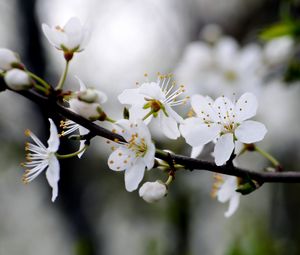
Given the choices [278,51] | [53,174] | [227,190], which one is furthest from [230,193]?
[278,51]

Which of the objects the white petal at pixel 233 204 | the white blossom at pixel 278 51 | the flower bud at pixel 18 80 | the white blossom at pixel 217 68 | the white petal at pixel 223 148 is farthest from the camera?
the white blossom at pixel 217 68

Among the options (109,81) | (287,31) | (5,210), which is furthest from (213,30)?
(5,210)

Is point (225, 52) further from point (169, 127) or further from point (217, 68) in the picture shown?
point (169, 127)

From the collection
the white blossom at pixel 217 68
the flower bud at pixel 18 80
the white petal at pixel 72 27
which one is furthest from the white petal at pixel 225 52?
the flower bud at pixel 18 80

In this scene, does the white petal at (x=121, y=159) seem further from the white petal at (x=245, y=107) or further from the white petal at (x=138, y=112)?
the white petal at (x=245, y=107)

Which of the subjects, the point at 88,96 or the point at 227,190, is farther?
the point at 227,190

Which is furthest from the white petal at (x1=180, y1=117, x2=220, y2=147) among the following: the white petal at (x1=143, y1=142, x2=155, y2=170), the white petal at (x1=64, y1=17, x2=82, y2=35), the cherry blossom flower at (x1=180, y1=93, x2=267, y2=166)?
the white petal at (x1=64, y1=17, x2=82, y2=35)

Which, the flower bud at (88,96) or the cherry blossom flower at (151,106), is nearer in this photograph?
the flower bud at (88,96)
